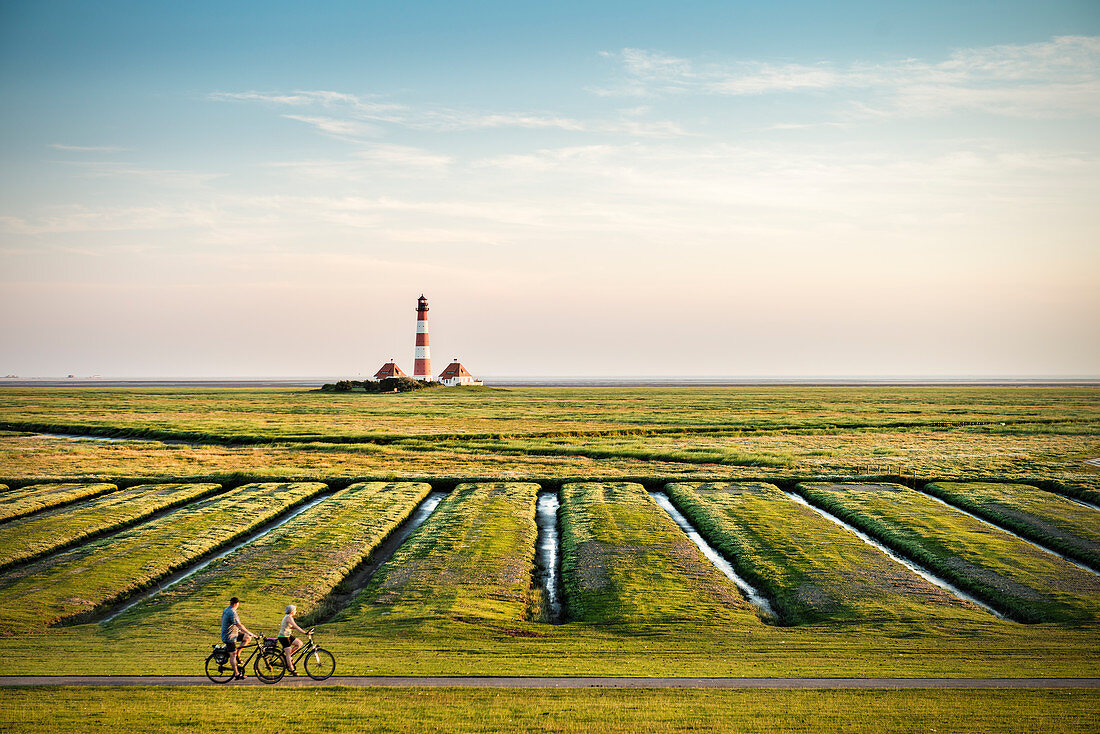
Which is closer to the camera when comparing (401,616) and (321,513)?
(401,616)

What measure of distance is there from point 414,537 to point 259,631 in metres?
12.2

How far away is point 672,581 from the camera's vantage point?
26.7 meters

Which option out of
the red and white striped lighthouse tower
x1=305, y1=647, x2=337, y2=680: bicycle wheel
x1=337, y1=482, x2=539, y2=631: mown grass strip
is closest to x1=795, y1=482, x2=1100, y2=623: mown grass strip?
x1=337, y1=482, x2=539, y2=631: mown grass strip

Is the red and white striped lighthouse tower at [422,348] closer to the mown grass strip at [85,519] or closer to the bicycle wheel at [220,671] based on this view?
Answer: the mown grass strip at [85,519]

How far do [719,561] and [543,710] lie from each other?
54.6 ft

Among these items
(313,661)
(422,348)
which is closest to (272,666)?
(313,661)

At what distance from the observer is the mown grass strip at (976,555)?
24422 millimetres

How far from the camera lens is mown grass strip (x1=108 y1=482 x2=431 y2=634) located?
22984mm

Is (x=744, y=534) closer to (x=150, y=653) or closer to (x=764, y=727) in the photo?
(x=764, y=727)

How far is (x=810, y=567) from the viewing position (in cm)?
2847

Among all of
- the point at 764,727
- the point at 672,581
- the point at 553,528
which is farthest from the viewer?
the point at 553,528

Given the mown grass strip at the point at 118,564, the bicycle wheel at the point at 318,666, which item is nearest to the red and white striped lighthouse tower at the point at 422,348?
the mown grass strip at the point at 118,564

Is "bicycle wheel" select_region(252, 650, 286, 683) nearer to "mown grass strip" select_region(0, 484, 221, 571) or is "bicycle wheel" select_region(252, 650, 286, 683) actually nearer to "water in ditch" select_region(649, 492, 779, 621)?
"water in ditch" select_region(649, 492, 779, 621)

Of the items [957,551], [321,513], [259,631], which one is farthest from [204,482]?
[957,551]
